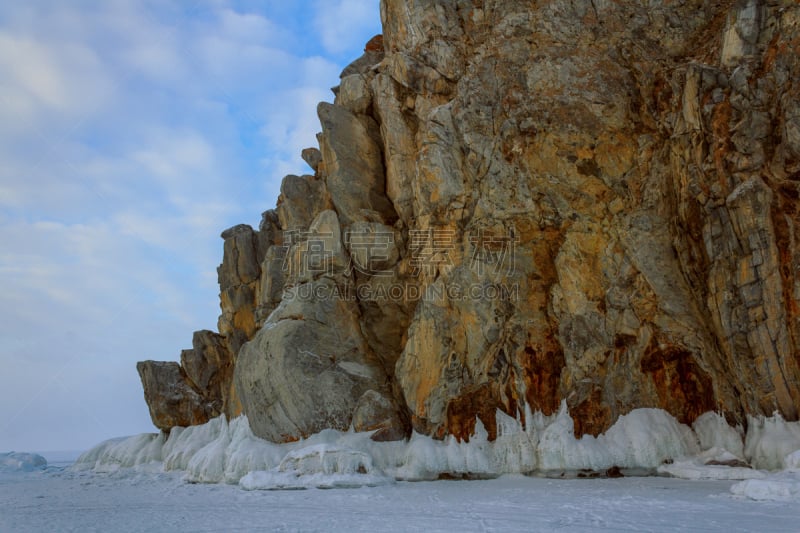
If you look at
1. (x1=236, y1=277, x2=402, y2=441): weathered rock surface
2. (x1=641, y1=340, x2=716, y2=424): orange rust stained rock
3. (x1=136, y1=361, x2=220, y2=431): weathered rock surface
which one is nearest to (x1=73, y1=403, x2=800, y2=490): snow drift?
(x1=641, y1=340, x2=716, y2=424): orange rust stained rock

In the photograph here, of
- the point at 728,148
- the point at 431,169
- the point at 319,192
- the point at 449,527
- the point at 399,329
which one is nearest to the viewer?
the point at 449,527

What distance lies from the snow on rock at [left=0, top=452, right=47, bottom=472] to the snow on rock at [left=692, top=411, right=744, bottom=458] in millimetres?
54521

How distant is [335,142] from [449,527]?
20675 millimetres

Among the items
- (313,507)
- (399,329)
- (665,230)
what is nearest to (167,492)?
(313,507)

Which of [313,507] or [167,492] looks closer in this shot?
[313,507]

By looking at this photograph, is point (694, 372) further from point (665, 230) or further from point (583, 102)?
point (583, 102)

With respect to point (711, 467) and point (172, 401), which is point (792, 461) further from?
point (172, 401)

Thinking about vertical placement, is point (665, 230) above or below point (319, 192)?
below

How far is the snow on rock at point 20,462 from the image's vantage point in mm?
51312

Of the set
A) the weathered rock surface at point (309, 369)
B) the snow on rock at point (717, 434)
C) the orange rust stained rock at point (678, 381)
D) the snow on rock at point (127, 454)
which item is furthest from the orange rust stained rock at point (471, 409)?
the snow on rock at point (127, 454)

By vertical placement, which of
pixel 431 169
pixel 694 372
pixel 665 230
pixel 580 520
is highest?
pixel 431 169

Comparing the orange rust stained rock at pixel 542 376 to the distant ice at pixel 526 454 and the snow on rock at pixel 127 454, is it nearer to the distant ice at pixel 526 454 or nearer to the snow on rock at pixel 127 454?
the distant ice at pixel 526 454

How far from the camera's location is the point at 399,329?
26312 millimetres

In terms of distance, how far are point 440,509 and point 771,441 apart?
10.3 meters
